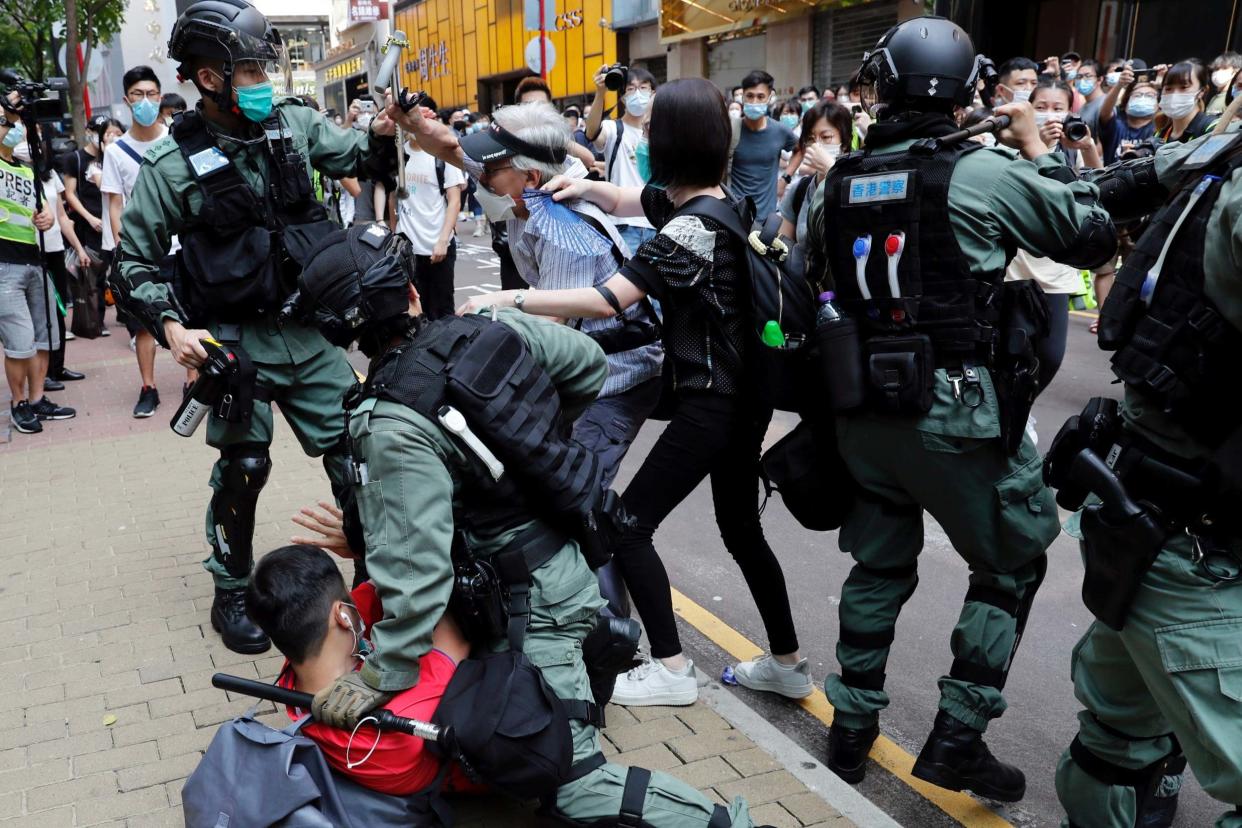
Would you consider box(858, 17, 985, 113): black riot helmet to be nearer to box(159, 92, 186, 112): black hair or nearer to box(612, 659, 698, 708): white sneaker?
box(612, 659, 698, 708): white sneaker

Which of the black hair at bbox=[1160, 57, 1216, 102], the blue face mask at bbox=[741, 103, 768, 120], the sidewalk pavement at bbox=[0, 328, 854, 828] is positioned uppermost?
the black hair at bbox=[1160, 57, 1216, 102]

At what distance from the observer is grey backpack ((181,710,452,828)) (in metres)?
2.27

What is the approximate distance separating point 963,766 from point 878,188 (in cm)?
157

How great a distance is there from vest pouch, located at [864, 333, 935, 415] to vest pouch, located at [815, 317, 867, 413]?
0.16 ft

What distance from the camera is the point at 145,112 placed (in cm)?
757

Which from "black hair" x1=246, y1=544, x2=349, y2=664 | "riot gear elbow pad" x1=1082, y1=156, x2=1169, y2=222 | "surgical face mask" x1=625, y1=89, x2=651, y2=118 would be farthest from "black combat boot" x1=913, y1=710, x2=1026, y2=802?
"surgical face mask" x1=625, y1=89, x2=651, y2=118

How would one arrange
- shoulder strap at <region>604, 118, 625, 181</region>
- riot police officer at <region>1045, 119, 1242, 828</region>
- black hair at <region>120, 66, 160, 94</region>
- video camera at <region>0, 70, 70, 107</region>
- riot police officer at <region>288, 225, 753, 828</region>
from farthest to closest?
1. black hair at <region>120, 66, 160, 94</region>
2. shoulder strap at <region>604, 118, 625, 181</region>
3. video camera at <region>0, 70, 70, 107</region>
4. riot police officer at <region>288, 225, 753, 828</region>
5. riot police officer at <region>1045, 119, 1242, 828</region>

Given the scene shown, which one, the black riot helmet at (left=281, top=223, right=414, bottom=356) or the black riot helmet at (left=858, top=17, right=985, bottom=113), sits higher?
the black riot helmet at (left=858, top=17, right=985, bottom=113)

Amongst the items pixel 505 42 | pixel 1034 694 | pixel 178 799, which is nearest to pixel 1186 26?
pixel 1034 694

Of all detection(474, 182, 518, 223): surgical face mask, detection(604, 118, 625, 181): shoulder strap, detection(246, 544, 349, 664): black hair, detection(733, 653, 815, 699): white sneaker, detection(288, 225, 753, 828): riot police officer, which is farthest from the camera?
detection(604, 118, 625, 181): shoulder strap

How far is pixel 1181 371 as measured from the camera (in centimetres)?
195

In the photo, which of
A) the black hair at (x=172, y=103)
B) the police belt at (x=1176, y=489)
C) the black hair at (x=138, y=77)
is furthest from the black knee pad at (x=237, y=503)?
the black hair at (x=172, y=103)

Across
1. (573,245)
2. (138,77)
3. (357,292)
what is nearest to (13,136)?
(138,77)

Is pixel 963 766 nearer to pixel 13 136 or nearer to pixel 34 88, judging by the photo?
pixel 34 88
